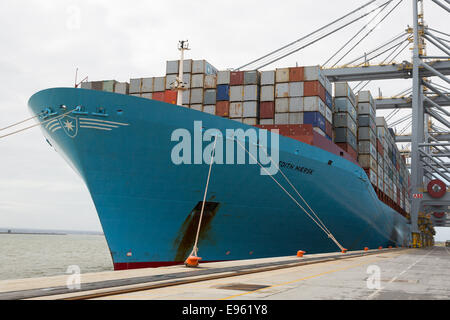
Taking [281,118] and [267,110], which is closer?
[281,118]

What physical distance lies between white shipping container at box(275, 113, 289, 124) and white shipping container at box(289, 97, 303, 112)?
1.69 feet

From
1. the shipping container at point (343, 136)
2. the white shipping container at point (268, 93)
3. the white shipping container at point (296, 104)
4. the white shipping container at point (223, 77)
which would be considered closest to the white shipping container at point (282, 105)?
the white shipping container at point (296, 104)

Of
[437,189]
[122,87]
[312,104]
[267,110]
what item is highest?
[122,87]

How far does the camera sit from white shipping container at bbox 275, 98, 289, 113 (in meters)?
23.7

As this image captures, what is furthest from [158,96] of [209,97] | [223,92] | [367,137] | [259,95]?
[367,137]

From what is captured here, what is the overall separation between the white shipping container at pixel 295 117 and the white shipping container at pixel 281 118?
243mm

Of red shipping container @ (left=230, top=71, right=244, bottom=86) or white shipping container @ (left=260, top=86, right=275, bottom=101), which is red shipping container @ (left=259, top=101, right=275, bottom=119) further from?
red shipping container @ (left=230, top=71, right=244, bottom=86)

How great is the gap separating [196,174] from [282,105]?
10.6 meters

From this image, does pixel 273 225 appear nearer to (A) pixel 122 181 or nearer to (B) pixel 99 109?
(A) pixel 122 181

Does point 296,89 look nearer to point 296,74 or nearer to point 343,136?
point 296,74

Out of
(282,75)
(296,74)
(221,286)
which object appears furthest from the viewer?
(282,75)

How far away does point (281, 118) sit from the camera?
23547 millimetres

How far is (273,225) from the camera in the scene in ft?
58.0
